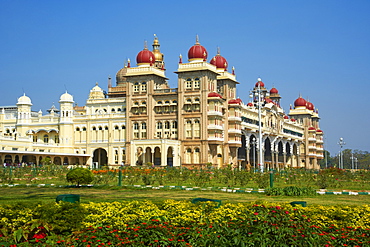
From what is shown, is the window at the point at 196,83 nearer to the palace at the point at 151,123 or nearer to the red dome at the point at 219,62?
the palace at the point at 151,123

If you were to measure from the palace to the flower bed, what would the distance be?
177 feet

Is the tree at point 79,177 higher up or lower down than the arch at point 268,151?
lower down

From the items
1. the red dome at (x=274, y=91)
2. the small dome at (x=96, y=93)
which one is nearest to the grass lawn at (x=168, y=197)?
the small dome at (x=96, y=93)

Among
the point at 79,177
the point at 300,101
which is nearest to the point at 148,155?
the point at 79,177

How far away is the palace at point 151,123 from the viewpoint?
6912 centimetres

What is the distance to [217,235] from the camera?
11289 millimetres

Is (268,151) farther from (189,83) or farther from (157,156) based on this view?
(189,83)

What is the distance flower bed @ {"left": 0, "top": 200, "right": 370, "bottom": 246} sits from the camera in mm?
10984

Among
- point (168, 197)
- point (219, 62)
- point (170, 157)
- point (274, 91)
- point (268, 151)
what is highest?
point (219, 62)

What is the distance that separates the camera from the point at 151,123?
72.6 m

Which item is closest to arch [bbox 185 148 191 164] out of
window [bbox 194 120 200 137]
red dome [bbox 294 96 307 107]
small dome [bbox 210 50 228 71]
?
window [bbox 194 120 200 137]

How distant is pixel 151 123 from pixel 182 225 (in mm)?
60687

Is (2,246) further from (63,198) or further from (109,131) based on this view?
(109,131)

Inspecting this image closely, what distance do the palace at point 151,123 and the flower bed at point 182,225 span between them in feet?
177
